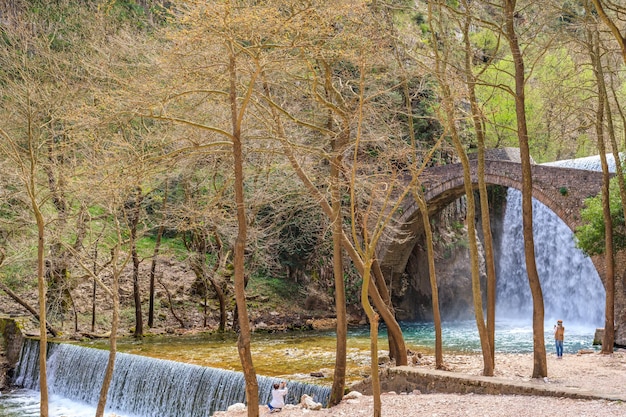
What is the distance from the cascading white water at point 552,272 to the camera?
23.1m

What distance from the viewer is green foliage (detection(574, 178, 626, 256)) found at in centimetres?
1600

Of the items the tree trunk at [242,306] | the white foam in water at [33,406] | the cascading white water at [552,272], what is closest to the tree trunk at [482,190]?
the tree trunk at [242,306]

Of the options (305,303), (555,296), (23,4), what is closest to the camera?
(23,4)

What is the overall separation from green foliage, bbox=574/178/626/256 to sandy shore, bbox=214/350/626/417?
289 cm

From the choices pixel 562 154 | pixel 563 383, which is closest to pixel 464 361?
pixel 563 383

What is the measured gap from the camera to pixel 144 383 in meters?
14.5

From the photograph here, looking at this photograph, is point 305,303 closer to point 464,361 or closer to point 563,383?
point 464,361

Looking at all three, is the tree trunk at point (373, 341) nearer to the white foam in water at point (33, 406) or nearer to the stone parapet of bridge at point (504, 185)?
the stone parapet of bridge at point (504, 185)

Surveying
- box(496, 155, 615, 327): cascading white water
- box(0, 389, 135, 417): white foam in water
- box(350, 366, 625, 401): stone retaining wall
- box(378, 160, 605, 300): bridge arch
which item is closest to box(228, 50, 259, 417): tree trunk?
box(350, 366, 625, 401): stone retaining wall

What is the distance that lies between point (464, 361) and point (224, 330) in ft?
30.1

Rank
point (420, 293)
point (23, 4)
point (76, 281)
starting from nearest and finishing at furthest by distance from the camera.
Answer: point (76, 281) → point (23, 4) → point (420, 293)

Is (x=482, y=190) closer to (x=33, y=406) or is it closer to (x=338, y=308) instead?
(x=338, y=308)

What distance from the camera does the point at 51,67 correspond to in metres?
16.0

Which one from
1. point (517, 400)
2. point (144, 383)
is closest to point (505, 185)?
point (144, 383)
